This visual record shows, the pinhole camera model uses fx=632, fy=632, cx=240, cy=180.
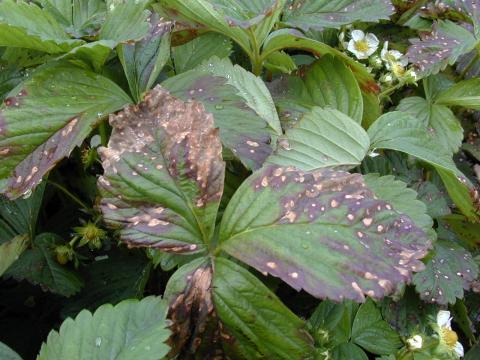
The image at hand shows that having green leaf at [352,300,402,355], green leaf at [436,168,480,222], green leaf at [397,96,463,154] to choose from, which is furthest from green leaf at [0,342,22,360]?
green leaf at [397,96,463,154]

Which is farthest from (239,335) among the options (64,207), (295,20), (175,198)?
(295,20)

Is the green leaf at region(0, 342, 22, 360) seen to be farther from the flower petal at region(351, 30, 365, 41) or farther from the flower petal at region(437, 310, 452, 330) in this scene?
the flower petal at region(351, 30, 365, 41)

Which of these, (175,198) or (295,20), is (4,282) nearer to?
(175,198)

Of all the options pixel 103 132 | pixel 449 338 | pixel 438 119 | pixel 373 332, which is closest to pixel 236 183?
pixel 103 132

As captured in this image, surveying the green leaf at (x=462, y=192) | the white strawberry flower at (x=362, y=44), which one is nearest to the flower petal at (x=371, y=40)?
the white strawberry flower at (x=362, y=44)

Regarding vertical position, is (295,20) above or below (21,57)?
below
